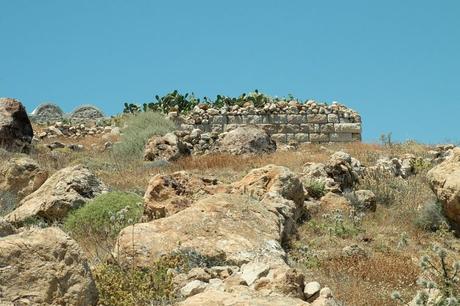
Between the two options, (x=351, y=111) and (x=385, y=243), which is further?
(x=351, y=111)

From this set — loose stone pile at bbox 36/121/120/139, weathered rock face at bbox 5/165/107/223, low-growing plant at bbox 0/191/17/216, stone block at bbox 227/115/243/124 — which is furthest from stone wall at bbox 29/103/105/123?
weathered rock face at bbox 5/165/107/223

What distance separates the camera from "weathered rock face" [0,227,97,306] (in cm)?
457

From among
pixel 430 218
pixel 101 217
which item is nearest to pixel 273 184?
pixel 430 218

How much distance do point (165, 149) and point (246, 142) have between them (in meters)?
2.23

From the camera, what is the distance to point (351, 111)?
2502 cm

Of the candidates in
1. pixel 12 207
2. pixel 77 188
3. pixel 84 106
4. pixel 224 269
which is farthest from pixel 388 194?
pixel 84 106

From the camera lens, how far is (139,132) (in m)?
21.3

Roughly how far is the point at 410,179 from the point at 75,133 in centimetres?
1578

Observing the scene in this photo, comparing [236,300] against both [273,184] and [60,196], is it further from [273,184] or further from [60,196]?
[60,196]

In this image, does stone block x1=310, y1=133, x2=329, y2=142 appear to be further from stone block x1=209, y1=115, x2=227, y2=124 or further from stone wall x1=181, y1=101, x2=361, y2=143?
stone block x1=209, y1=115, x2=227, y2=124

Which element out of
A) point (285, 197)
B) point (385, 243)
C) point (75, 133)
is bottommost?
point (385, 243)

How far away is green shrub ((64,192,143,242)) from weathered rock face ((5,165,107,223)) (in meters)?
0.30

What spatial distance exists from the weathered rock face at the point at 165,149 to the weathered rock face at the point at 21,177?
504 cm

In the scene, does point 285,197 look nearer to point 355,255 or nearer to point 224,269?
point 355,255
